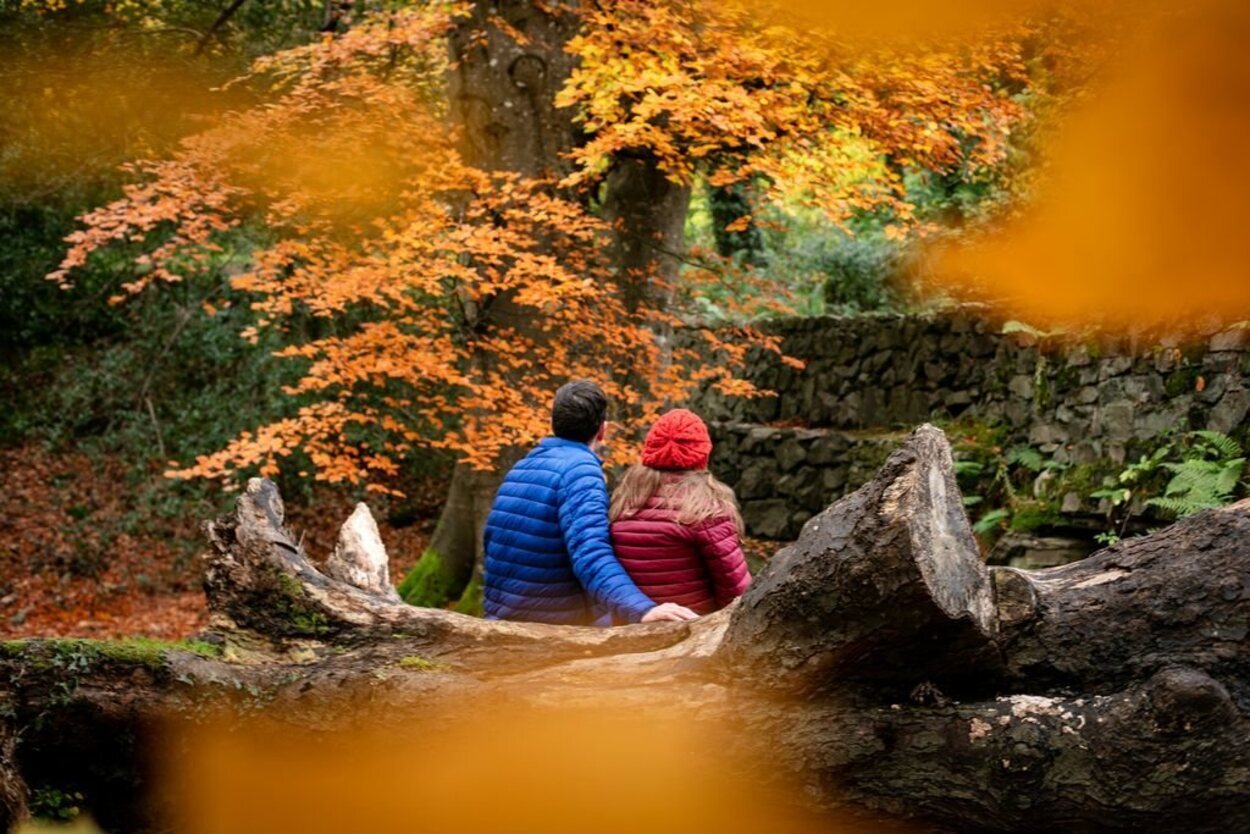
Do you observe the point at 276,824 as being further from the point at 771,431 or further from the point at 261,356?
the point at 261,356

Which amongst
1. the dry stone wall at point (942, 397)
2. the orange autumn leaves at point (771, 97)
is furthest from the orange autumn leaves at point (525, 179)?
the dry stone wall at point (942, 397)

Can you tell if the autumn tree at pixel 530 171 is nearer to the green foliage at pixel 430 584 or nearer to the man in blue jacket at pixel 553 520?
the green foliage at pixel 430 584

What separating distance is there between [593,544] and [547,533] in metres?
0.30

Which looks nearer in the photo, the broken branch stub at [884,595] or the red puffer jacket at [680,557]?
the broken branch stub at [884,595]

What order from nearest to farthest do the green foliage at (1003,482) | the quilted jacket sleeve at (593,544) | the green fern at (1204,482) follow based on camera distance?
the quilted jacket sleeve at (593,544), the green fern at (1204,482), the green foliage at (1003,482)

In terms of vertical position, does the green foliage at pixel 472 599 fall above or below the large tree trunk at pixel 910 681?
below

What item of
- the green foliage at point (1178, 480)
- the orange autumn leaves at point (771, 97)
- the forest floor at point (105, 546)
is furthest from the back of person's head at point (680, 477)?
the forest floor at point (105, 546)

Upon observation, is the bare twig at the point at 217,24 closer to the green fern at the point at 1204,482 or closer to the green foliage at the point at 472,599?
the green foliage at the point at 472,599

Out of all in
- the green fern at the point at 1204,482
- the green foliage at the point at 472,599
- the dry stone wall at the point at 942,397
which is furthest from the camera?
the green foliage at the point at 472,599

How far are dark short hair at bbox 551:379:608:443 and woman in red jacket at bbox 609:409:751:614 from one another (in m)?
0.31

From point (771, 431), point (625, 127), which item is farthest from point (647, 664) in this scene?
point (771, 431)

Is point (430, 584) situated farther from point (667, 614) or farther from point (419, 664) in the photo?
point (667, 614)

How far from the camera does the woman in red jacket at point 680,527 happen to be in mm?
3760

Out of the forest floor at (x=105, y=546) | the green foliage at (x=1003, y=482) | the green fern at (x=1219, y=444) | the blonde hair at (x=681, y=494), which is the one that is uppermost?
the blonde hair at (x=681, y=494)
